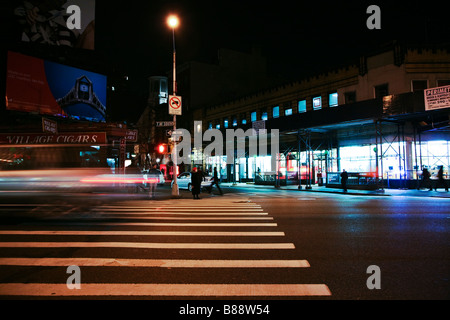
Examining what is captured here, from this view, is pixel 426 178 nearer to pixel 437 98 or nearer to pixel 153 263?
pixel 437 98

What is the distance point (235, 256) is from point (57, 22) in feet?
115

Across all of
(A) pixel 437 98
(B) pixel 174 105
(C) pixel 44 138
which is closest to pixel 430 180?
(A) pixel 437 98

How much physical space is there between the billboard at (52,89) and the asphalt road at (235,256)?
72.1 ft

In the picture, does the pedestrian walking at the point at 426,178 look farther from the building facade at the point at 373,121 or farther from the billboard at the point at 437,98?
the billboard at the point at 437,98

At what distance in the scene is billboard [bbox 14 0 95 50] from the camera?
30.0 meters

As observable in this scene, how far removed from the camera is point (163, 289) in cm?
439

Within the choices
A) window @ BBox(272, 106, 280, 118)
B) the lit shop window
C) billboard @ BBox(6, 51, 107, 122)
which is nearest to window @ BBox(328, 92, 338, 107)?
window @ BBox(272, 106, 280, 118)

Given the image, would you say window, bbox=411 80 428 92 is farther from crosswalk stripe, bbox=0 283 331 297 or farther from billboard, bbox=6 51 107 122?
billboard, bbox=6 51 107 122

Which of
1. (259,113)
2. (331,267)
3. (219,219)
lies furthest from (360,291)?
(259,113)

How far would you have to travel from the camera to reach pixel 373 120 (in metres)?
A: 22.1

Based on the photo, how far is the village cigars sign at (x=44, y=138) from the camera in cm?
1530

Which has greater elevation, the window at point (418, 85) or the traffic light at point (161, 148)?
the window at point (418, 85)

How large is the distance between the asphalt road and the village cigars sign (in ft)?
19.9

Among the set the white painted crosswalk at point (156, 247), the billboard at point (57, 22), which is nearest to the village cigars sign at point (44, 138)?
the white painted crosswalk at point (156, 247)
